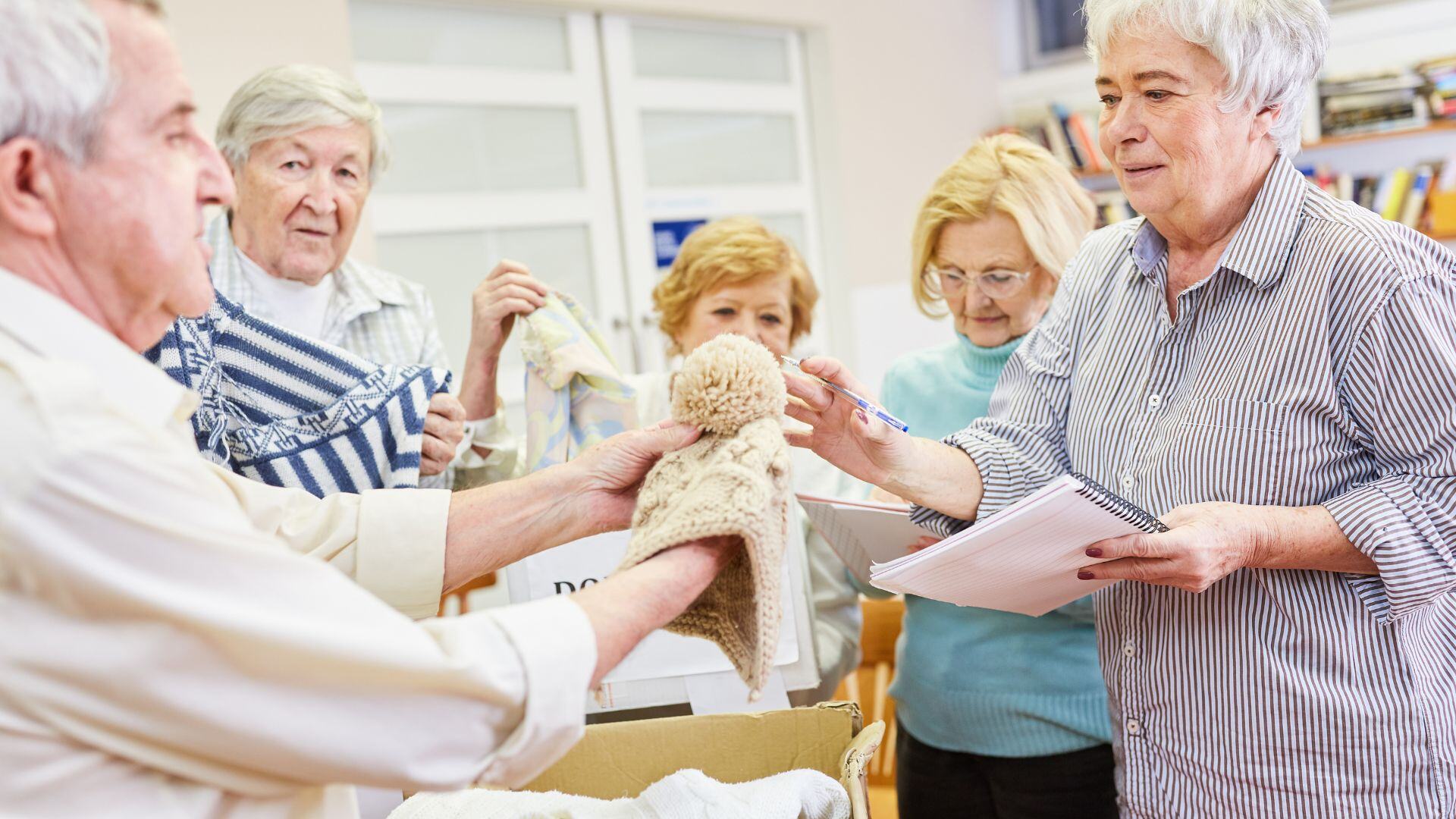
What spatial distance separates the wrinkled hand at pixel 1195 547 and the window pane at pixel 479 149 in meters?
3.32

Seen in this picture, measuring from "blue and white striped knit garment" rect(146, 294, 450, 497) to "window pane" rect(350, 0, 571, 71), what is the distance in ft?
8.65

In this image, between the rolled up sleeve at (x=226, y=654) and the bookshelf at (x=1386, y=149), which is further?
the bookshelf at (x=1386, y=149)

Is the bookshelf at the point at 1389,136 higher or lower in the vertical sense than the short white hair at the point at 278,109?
higher

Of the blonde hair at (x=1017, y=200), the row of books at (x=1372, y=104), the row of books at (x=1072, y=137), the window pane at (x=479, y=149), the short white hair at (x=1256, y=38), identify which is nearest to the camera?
the short white hair at (x=1256, y=38)

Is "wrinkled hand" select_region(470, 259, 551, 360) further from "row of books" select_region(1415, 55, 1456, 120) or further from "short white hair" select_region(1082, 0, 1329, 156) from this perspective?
"row of books" select_region(1415, 55, 1456, 120)

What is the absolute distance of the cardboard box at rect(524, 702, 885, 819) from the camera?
140 centimetres

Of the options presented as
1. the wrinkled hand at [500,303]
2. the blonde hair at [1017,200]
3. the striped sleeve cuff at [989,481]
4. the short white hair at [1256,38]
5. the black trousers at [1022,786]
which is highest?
the short white hair at [1256,38]

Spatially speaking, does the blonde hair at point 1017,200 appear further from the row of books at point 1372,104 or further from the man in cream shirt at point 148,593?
the row of books at point 1372,104

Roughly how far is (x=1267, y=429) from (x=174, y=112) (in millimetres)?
1165

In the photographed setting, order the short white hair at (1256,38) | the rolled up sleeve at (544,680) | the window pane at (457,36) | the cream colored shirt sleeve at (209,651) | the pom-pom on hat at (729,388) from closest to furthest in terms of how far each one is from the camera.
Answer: the cream colored shirt sleeve at (209,651) < the rolled up sleeve at (544,680) < the pom-pom on hat at (729,388) < the short white hair at (1256,38) < the window pane at (457,36)

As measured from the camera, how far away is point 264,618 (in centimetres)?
75

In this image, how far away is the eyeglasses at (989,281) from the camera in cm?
195

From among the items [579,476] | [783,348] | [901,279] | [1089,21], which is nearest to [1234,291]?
[1089,21]

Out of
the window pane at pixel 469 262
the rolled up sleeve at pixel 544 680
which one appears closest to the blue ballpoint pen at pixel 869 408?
the rolled up sleeve at pixel 544 680
